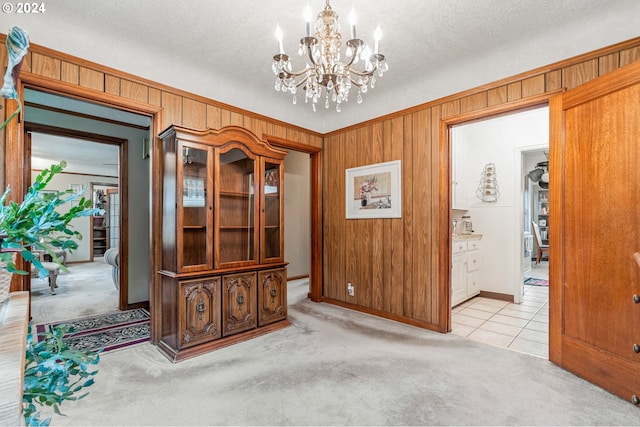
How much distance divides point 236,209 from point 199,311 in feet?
3.27

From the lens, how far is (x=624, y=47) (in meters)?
2.21

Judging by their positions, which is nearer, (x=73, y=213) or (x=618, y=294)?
(x=73, y=213)

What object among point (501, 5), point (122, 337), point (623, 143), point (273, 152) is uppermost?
point (501, 5)

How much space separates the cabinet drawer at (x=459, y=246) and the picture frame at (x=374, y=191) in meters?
1.09

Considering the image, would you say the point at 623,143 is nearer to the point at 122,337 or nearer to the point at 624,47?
the point at 624,47

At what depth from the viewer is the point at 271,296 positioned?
3.23m

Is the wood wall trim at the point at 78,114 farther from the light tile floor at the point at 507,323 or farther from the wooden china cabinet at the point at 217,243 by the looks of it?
the light tile floor at the point at 507,323

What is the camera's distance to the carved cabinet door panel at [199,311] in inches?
101

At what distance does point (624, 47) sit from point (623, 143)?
77 cm

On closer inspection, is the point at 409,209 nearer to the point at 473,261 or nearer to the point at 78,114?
the point at 473,261

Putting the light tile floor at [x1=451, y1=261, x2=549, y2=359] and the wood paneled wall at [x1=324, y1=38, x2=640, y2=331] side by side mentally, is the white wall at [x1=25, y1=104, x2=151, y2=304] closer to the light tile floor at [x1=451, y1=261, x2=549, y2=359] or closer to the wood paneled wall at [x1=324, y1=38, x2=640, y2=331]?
the wood paneled wall at [x1=324, y1=38, x2=640, y2=331]

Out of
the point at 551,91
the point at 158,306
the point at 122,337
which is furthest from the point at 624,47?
the point at 122,337

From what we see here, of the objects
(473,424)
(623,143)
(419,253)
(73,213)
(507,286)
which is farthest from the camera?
(507,286)

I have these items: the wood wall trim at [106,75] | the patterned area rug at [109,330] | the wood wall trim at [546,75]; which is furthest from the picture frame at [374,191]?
the patterned area rug at [109,330]
